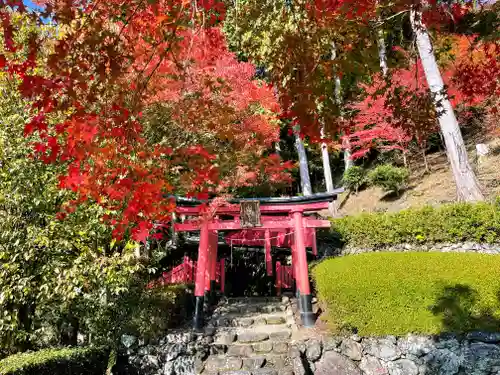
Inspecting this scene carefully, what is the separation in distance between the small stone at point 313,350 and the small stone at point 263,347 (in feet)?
2.77

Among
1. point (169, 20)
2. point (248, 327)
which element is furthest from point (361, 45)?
point (248, 327)

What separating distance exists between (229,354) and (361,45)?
6.55 metres

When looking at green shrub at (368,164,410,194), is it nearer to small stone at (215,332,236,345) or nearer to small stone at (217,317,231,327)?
small stone at (217,317,231,327)

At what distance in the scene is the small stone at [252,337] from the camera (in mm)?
8031

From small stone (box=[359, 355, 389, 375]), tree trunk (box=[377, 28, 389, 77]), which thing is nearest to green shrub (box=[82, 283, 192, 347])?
small stone (box=[359, 355, 389, 375])

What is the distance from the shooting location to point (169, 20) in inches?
128

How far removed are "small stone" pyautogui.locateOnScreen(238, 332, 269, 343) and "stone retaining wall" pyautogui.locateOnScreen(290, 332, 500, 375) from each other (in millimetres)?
933

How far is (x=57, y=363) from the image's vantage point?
5.37m

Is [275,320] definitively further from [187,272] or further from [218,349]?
[187,272]

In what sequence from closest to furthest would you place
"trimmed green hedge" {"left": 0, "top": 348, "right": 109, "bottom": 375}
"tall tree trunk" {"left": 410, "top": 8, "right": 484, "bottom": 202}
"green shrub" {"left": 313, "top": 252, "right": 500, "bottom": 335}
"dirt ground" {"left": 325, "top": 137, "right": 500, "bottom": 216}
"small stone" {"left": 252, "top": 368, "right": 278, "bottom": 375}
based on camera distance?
"trimmed green hedge" {"left": 0, "top": 348, "right": 109, "bottom": 375} < "green shrub" {"left": 313, "top": 252, "right": 500, "bottom": 335} < "small stone" {"left": 252, "top": 368, "right": 278, "bottom": 375} < "tall tree trunk" {"left": 410, "top": 8, "right": 484, "bottom": 202} < "dirt ground" {"left": 325, "top": 137, "right": 500, "bottom": 216}

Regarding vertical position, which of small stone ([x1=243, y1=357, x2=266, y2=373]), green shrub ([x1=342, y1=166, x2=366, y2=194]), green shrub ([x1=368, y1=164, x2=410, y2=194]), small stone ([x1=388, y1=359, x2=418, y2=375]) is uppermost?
green shrub ([x1=342, y1=166, x2=366, y2=194])

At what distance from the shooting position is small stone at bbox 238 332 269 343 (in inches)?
316

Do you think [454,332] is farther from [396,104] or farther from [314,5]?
[314,5]

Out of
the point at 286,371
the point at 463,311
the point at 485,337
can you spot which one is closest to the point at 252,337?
the point at 286,371
